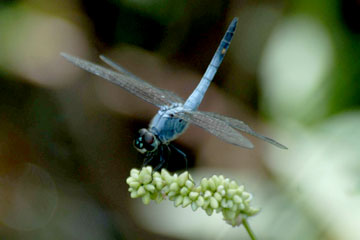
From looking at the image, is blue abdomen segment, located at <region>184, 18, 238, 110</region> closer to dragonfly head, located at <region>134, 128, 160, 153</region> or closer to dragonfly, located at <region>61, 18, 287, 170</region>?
dragonfly, located at <region>61, 18, 287, 170</region>

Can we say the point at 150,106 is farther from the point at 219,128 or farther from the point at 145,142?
the point at 219,128

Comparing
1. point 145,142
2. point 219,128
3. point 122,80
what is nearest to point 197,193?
point 219,128

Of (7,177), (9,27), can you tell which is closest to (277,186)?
(7,177)

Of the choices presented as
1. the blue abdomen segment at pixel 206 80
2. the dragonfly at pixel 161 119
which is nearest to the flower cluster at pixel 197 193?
the dragonfly at pixel 161 119

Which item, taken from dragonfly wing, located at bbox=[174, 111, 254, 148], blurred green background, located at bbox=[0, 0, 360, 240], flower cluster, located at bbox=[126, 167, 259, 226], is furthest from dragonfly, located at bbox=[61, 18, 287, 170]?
blurred green background, located at bbox=[0, 0, 360, 240]

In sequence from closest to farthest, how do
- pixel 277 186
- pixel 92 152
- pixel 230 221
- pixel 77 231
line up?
1. pixel 230 221
2. pixel 277 186
3. pixel 77 231
4. pixel 92 152

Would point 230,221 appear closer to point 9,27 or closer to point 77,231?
point 77,231
